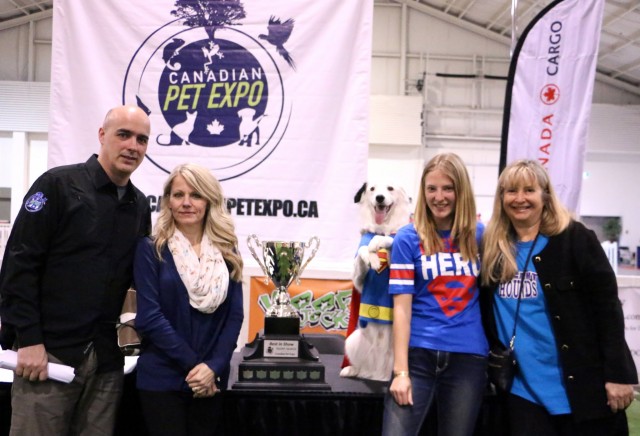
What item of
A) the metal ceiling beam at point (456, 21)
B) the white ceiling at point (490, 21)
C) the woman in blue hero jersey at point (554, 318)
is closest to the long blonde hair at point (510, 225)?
the woman in blue hero jersey at point (554, 318)

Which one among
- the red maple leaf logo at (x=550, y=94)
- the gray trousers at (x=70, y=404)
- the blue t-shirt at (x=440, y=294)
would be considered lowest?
the gray trousers at (x=70, y=404)

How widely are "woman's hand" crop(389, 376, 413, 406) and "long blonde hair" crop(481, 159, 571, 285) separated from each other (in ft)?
1.30

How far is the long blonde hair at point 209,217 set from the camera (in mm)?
1765

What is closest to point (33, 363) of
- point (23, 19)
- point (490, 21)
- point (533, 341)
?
point (533, 341)

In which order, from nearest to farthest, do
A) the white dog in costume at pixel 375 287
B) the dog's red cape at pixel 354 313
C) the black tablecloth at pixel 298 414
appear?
the black tablecloth at pixel 298 414, the white dog in costume at pixel 375 287, the dog's red cape at pixel 354 313

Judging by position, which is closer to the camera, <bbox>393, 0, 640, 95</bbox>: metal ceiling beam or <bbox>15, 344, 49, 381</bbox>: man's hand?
<bbox>15, 344, 49, 381</bbox>: man's hand

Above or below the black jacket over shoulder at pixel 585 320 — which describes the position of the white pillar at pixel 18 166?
above

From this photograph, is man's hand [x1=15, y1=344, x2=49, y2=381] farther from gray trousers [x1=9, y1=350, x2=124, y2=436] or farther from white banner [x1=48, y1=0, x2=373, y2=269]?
white banner [x1=48, y1=0, x2=373, y2=269]

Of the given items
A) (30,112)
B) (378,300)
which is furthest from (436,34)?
(378,300)

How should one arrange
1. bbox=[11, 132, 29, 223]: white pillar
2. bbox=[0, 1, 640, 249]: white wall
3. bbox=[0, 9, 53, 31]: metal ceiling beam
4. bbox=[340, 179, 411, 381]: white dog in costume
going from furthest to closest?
bbox=[11, 132, 29, 223]: white pillar < bbox=[0, 1, 640, 249]: white wall < bbox=[0, 9, 53, 31]: metal ceiling beam < bbox=[340, 179, 411, 381]: white dog in costume

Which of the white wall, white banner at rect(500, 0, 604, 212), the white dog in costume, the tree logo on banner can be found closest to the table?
the white dog in costume

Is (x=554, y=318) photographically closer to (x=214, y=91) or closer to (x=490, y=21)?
(x=214, y=91)

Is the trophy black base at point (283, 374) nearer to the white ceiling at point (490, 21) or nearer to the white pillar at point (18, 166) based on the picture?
the white ceiling at point (490, 21)

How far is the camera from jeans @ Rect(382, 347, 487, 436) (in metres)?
1.72
